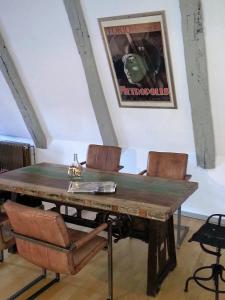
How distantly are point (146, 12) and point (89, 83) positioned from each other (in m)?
1.07

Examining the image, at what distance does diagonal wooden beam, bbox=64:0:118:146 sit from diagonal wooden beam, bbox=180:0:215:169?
1.05 meters

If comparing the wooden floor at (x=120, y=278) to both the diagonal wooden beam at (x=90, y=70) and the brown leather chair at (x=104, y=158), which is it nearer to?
the brown leather chair at (x=104, y=158)

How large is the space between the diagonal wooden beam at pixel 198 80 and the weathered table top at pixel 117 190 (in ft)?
2.90

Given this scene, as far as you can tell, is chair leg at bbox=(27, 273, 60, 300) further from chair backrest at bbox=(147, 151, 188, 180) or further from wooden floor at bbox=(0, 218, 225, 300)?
chair backrest at bbox=(147, 151, 188, 180)

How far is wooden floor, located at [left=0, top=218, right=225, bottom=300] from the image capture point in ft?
8.66

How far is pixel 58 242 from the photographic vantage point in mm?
2131

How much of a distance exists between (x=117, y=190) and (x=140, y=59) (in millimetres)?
1476

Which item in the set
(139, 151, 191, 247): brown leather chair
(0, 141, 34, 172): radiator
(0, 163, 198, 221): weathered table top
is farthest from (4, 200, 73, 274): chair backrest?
(0, 141, 34, 172): radiator

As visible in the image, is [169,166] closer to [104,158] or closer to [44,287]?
[104,158]

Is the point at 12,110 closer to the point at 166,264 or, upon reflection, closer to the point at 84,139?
the point at 84,139

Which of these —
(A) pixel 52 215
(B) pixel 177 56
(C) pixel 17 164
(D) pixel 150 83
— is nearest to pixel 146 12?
(B) pixel 177 56

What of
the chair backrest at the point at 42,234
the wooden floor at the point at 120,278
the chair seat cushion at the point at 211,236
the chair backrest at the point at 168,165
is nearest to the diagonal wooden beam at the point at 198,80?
the chair backrest at the point at 168,165

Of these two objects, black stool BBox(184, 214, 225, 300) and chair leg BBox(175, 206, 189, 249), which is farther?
chair leg BBox(175, 206, 189, 249)

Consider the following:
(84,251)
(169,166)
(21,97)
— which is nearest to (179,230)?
(169,166)
